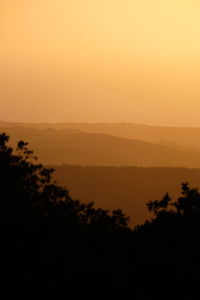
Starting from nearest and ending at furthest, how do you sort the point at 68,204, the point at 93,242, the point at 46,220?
the point at 93,242
the point at 46,220
the point at 68,204

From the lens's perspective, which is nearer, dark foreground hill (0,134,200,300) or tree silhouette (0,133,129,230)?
dark foreground hill (0,134,200,300)

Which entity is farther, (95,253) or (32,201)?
(32,201)

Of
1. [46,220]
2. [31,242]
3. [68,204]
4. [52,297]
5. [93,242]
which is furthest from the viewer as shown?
[68,204]

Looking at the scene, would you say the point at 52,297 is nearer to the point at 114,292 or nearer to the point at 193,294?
the point at 114,292

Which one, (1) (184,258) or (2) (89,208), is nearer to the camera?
(1) (184,258)

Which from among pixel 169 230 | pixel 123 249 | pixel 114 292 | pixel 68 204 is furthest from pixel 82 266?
pixel 68 204

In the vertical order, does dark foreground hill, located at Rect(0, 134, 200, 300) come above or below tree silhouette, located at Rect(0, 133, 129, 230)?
below

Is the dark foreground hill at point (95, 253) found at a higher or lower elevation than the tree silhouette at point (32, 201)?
lower

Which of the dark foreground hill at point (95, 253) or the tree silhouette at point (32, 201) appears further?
the tree silhouette at point (32, 201)

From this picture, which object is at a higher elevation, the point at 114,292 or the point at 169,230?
the point at 169,230

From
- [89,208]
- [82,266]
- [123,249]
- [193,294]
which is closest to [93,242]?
[123,249]

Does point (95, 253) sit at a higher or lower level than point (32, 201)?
lower

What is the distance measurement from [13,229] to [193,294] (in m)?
5.38

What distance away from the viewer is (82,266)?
812 inches
